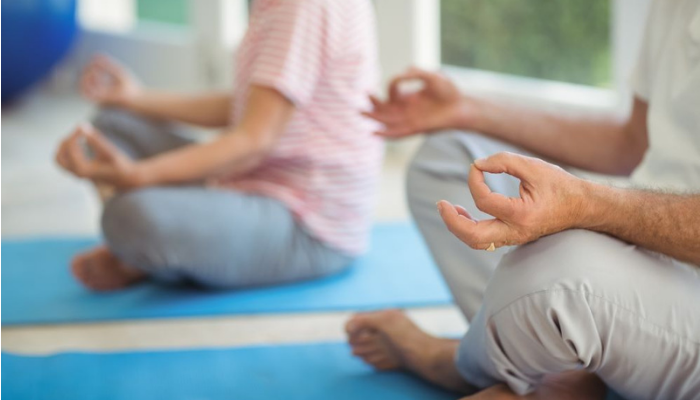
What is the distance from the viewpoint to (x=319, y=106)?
5.46 ft

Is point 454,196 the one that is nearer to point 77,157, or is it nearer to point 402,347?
point 402,347

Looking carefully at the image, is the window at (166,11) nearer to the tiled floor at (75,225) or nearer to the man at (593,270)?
the tiled floor at (75,225)

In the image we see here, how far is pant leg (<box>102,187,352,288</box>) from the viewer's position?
5.21ft

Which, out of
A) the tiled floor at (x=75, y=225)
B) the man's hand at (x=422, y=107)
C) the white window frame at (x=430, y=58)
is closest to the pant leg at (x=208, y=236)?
the tiled floor at (x=75, y=225)

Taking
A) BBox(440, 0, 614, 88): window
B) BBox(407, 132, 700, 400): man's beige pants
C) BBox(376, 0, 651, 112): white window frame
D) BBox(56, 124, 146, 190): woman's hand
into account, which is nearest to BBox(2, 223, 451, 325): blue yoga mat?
BBox(56, 124, 146, 190): woman's hand

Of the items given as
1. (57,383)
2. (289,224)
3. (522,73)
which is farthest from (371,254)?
(522,73)

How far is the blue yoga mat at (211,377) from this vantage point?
47.6 inches

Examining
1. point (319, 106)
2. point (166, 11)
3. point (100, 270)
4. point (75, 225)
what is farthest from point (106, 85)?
point (166, 11)

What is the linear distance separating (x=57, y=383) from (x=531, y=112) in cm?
77

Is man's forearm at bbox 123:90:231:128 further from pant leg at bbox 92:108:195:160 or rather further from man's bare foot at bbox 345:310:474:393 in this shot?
man's bare foot at bbox 345:310:474:393

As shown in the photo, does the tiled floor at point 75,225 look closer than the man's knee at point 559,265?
No

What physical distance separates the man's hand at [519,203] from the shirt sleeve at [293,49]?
2.45ft

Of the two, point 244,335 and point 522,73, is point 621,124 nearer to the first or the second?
point 244,335

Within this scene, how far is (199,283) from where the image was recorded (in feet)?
5.67
